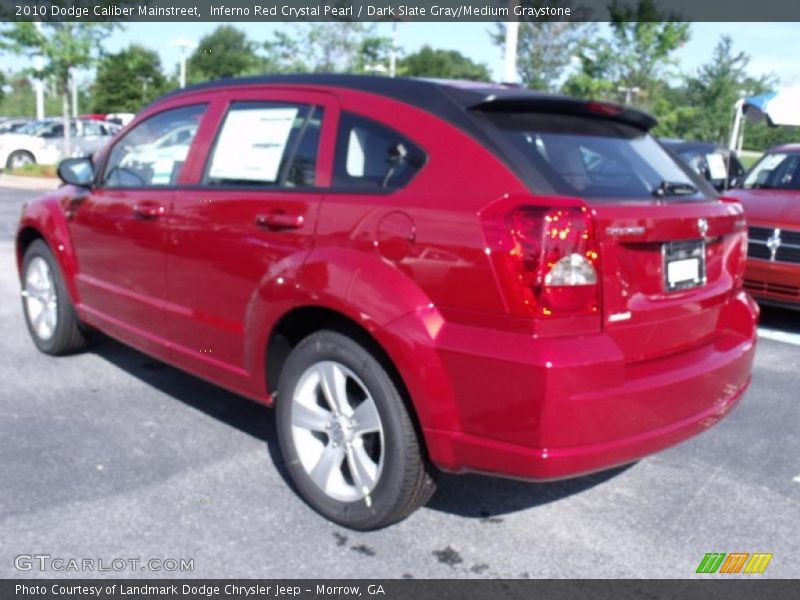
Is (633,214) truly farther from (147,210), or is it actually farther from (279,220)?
(147,210)

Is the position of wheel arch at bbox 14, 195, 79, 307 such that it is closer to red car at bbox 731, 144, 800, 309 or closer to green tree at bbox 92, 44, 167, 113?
red car at bbox 731, 144, 800, 309

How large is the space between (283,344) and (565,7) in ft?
67.2

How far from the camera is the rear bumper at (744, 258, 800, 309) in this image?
667 centimetres

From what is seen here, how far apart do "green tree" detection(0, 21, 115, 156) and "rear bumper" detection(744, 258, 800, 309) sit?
17112 mm

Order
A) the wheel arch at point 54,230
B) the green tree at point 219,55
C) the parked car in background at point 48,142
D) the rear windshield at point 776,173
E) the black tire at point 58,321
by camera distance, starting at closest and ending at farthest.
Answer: the wheel arch at point 54,230 → the black tire at point 58,321 → the rear windshield at point 776,173 → the parked car in background at point 48,142 → the green tree at point 219,55

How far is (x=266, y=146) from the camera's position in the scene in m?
3.71

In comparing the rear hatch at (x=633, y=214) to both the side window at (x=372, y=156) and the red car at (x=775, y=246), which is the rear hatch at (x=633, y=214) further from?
the red car at (x=775, y=246)

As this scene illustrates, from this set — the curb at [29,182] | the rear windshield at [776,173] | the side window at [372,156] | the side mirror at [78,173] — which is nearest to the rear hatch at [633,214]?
the side window at [372,156]

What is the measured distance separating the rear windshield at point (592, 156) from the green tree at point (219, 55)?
28804 mm

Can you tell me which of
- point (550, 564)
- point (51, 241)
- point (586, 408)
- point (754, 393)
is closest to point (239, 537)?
point (550, 564)

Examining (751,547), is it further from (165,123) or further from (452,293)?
(165,123)

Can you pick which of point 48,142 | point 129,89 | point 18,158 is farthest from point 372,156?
point 129,89

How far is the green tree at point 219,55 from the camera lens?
143 feet

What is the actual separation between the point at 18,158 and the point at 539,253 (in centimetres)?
2375
